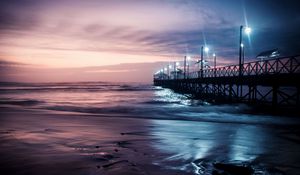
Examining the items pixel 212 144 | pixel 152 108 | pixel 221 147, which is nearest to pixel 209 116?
pixel 152 108

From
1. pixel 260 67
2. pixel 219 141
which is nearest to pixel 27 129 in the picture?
pixel 219 141

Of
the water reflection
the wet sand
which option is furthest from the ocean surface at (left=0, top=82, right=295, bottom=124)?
the wet sand

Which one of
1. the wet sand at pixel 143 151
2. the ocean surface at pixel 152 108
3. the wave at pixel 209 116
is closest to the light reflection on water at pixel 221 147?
the wet sand at pixel 143 151

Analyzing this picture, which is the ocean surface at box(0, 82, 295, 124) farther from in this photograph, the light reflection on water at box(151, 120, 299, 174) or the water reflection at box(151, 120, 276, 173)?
the light reflection on water at box(151, 120, 299, 174)

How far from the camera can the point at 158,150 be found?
963 centimetres

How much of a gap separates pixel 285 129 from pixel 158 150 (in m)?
8.28

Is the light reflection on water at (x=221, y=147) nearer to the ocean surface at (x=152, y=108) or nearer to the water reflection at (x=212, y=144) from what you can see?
the water reflection at (x=212, y=144)

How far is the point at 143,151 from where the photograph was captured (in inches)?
372

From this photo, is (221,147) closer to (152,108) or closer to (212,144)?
(212,144)

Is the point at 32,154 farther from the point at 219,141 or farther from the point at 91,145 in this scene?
the point at 219,141

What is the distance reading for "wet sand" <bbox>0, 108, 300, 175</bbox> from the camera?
24.7 ft

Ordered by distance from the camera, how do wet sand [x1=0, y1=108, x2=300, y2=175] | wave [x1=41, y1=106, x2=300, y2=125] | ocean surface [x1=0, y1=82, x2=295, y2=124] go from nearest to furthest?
wet sand [x1=0, y1=108, x2=300, y2=175], wave [x1=41, y1=106, x2=300, y2=125], ocean surface [x1=0, y1=82, x2=295, y2=124]

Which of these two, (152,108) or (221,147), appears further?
(152,108)

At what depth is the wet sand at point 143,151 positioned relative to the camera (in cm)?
754
